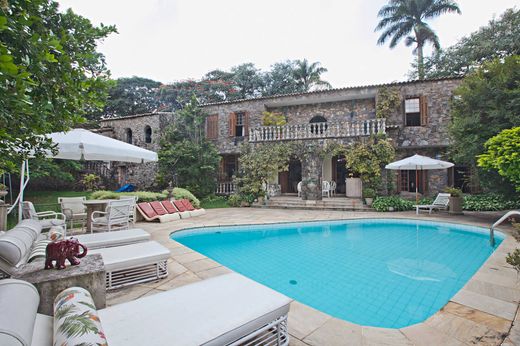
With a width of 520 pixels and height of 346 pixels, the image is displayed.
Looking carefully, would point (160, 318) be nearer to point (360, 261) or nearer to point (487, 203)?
point (360, 261)

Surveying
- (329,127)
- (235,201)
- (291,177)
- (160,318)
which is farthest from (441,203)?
(160,318)

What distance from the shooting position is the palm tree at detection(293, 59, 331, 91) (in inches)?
915

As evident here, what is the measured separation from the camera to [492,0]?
13227mm

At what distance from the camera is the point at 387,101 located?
12727 millimetres

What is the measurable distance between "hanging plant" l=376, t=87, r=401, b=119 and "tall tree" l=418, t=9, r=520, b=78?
13.2 ft

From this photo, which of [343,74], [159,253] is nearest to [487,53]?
[343,74]

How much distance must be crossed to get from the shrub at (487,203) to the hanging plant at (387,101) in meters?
5.54

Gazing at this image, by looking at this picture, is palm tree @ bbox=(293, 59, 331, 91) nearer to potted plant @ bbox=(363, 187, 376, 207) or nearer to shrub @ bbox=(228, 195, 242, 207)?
potted plant @ bbox=(363, 187, 376, 207)

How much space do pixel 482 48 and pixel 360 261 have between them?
19368 millimetres

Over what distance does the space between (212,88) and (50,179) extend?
16877mm

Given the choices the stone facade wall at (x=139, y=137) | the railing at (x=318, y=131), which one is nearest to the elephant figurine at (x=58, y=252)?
the railing at (x=318, y=131)

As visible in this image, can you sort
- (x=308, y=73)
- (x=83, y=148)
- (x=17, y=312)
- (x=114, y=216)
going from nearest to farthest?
1. (x=17, y=312)
2. (x=83, y=148)
3. (x=114, y=216)
4. (x=308, y=73)

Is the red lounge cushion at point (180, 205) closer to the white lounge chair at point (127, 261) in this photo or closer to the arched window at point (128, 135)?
the white lounge chair at point (127, 261)

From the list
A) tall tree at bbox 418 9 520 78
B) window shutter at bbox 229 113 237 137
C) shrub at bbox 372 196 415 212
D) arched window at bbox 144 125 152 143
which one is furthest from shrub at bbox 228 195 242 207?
tall tree at bbox 418 9 520 78
